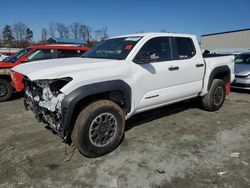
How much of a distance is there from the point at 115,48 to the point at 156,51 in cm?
78

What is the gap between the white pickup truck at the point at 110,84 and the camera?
3.22 meters

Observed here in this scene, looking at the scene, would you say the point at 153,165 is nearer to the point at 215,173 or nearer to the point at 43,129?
the point at 215,173

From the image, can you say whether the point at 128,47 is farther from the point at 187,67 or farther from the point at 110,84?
the point at 187,67

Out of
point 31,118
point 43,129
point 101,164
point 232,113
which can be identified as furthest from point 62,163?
point 232,113

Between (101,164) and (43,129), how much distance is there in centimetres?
193

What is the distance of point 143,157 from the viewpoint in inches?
139

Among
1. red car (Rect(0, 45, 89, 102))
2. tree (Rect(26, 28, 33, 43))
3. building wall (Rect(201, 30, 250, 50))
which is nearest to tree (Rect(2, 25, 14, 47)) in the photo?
A: tree (Rect(26, 28, 33, 43))

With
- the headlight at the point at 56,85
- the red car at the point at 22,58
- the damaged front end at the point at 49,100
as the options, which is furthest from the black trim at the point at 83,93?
the red car at the point at 22,58

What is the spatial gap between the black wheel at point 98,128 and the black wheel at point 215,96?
2890 mm

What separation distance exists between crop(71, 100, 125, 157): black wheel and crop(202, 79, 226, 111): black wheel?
2.89 m

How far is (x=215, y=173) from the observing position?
3.09 meters

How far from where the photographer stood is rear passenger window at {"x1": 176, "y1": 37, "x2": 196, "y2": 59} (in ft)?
15.6

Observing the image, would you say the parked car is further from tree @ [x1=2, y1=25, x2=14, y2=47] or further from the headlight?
tree @ [x1=2, y1=25, x2=14, y2=47]

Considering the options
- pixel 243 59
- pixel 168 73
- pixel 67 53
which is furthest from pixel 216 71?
pixel 243 59
